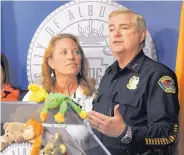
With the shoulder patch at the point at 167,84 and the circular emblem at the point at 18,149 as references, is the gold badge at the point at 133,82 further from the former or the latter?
the circular emblem at the point at 18,149

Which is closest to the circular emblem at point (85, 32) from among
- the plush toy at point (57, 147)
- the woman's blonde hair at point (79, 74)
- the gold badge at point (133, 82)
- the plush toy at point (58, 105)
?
the woman's blonde hair at point (79, 74)

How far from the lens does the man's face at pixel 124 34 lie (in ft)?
4.09

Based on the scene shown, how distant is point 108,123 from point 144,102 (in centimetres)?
19

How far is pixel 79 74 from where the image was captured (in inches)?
54.4

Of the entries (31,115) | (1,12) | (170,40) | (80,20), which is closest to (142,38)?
(170,40)

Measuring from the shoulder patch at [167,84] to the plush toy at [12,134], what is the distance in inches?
19.5

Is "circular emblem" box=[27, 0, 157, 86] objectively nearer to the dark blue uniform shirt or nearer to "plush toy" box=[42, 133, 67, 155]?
the dark blue uniform shirt

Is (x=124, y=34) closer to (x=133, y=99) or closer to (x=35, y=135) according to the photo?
(x=133, y=99)

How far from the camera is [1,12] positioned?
1.44 m

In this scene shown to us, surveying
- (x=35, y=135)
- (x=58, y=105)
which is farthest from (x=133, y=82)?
(x=35, y=135)

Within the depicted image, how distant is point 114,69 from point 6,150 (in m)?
0.50

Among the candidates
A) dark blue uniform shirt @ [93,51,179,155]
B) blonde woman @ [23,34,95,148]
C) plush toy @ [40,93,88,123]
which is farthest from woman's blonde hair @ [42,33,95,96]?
plush toy @ [40,93,88,123]

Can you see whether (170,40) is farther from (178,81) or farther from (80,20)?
(80,20)

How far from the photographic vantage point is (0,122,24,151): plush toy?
1102 mm
